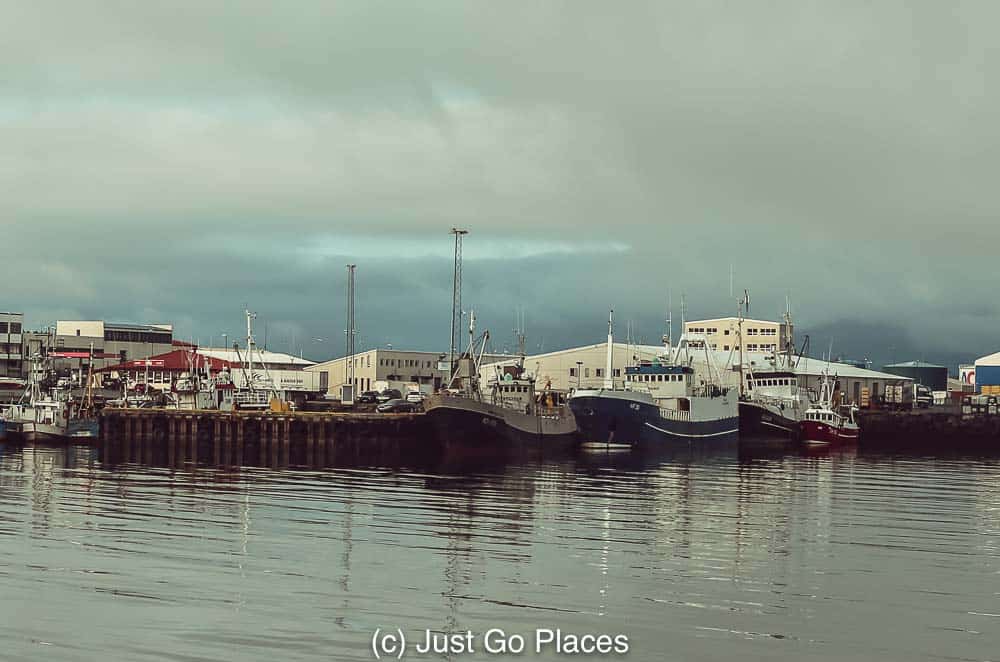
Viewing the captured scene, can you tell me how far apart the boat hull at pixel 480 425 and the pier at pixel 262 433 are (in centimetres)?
523

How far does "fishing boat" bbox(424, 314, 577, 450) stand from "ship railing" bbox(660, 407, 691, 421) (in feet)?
24.1

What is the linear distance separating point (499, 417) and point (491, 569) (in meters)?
55.5

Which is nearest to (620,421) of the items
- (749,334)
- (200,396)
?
(200,396)

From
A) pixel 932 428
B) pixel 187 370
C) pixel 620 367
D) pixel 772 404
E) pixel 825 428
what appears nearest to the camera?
pixel 825 428

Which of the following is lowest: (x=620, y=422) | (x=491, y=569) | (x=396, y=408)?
(x=491, y=569)

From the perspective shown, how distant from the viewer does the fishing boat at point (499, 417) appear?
81.6 m

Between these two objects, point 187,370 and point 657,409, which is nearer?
point 657,409

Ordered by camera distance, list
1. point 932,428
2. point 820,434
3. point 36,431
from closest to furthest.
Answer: point 36,431 → point 820,434 → point 932,428

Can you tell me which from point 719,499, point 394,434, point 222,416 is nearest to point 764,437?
point 394,434

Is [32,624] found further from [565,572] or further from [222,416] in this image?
[222,416]

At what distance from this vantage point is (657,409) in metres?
92.1

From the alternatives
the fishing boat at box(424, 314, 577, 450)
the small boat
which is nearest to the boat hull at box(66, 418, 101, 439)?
the fishing boat at box(424, 314, 577, 450)

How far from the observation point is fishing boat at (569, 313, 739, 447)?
89500 mm

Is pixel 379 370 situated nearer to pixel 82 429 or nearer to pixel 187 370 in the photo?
pixel 187 370
